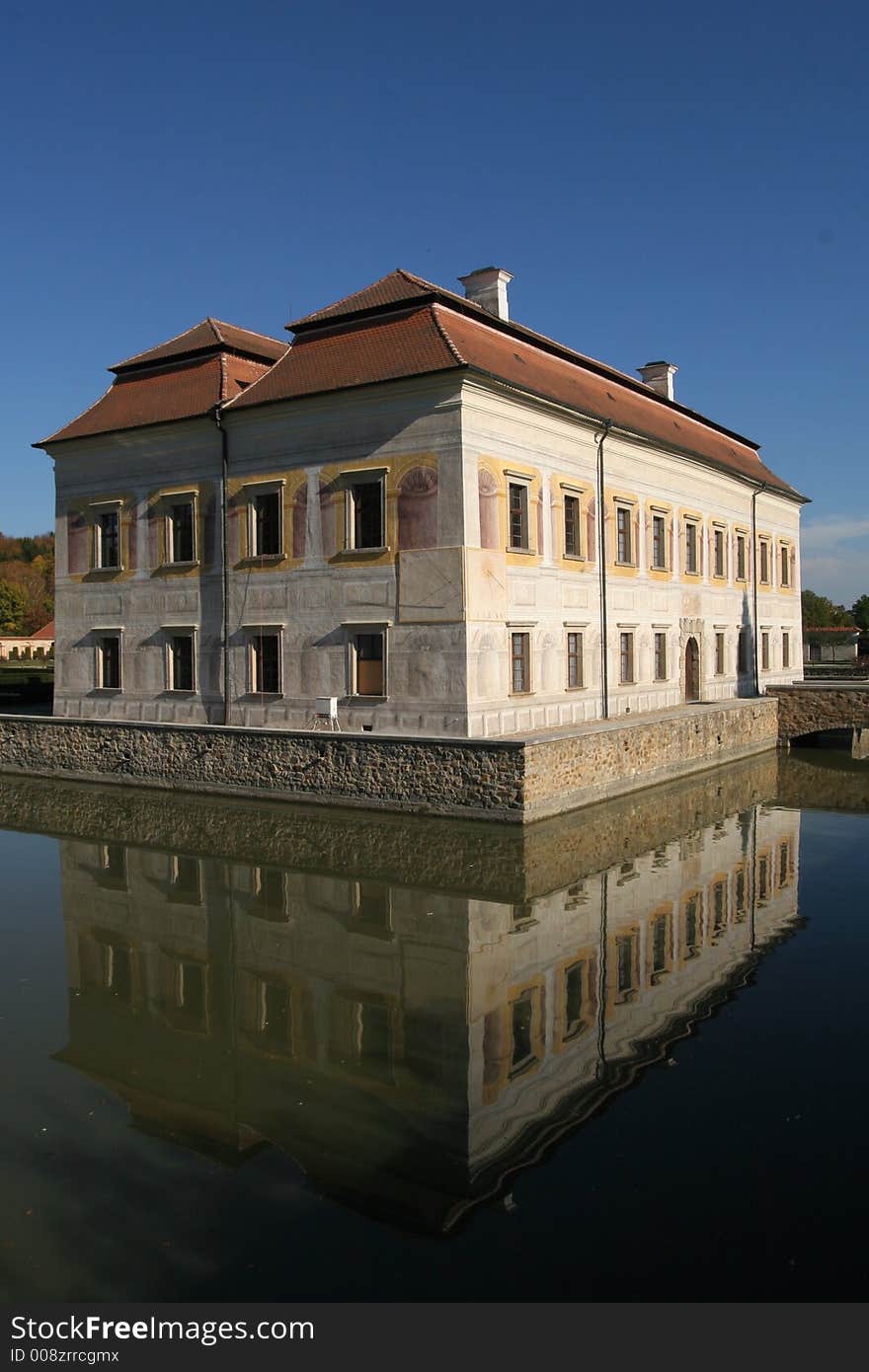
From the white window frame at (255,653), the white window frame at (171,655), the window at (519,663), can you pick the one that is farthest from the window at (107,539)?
the window at (519,663)

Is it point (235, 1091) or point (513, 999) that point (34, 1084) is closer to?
point (235, 1091)

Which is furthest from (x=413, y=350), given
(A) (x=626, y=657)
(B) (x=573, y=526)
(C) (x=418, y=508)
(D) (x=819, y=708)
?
(D) (x=819, y=708)

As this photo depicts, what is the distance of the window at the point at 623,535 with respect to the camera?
2677 centimetres

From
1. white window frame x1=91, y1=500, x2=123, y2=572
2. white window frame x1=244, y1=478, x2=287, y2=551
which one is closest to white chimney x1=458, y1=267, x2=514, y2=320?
white window frame x1=244, y1=478, x2=287, y2=551

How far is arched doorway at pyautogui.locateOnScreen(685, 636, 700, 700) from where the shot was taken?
30.8 m

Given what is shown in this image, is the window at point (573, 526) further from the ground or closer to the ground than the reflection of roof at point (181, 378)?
closer to the ground

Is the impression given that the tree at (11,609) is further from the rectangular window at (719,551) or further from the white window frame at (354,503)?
the white window frame at (354,503)

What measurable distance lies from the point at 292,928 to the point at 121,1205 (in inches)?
257

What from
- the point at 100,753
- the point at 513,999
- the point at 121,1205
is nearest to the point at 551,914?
the point at 513,999

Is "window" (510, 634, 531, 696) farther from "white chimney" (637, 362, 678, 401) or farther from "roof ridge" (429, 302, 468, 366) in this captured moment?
"white chimney" (637, 362, 678, 401)

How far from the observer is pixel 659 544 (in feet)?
95.7

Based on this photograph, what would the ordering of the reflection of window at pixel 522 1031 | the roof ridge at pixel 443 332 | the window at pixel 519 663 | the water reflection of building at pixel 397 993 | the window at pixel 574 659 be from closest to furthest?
the water reflection of building at pixel 397 993 → the reflection of window at pixel 522 1031 → the roof ridge at pixel 443 332 → the window at pixel 519 663 → the window at pixel 574 659

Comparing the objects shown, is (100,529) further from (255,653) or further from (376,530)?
(376,530)

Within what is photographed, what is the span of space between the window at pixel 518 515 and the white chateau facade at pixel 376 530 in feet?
0.17
